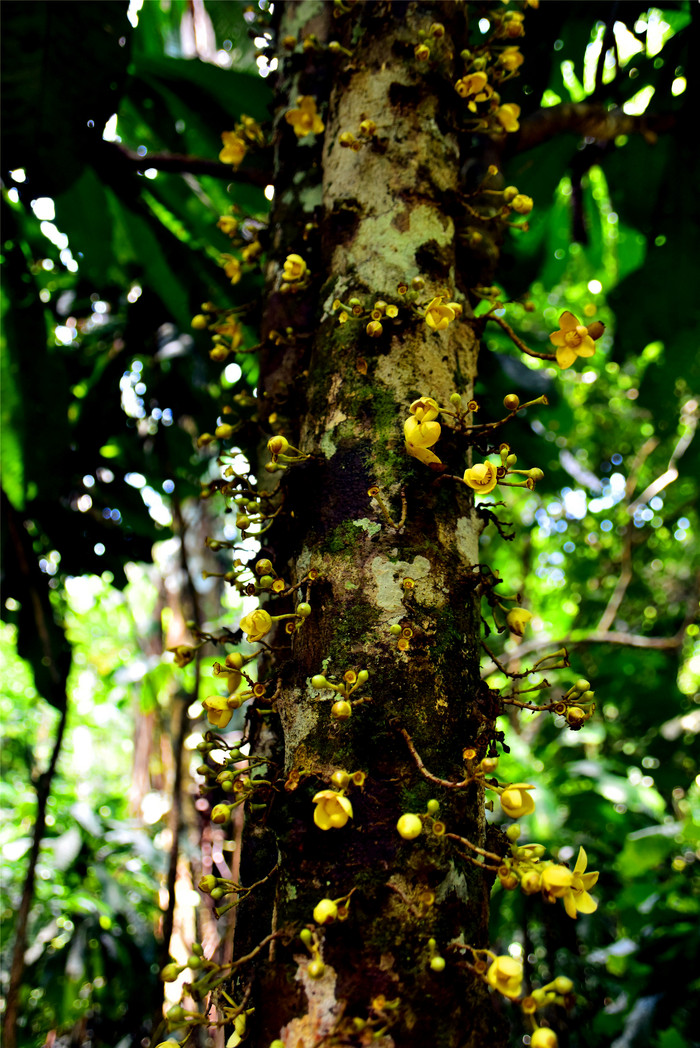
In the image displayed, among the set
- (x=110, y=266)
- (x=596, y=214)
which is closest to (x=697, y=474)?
(x=596, y=214)

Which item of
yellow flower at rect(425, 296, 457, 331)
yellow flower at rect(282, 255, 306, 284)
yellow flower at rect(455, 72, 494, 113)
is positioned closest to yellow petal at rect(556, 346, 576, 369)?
yellow flower at rect(425, 296, 457, 331)

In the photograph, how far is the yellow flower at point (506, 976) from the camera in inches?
24.1

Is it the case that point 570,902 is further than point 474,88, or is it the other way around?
point 474,88

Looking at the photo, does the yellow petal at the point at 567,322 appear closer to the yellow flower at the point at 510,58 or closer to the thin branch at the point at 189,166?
the yellow flower at the point at 510,58

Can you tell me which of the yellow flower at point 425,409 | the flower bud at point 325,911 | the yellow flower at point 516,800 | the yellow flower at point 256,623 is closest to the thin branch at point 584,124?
the yellow flower at point 425,409

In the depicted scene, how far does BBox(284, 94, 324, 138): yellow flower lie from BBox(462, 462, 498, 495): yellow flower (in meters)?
0.78

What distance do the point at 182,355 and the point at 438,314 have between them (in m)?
1.73

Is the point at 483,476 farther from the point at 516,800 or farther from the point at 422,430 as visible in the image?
the point at 516,800

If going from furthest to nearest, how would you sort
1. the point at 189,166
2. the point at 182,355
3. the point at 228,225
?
the point at 182,355 → the point at 189,166 → the point at 228,225

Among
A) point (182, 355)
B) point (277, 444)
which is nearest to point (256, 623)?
point (277, 444)

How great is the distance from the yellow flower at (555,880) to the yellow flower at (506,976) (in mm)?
68

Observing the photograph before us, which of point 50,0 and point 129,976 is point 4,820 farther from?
point 50,0

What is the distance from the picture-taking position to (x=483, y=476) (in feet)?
2.73

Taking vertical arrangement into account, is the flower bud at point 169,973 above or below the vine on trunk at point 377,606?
below
